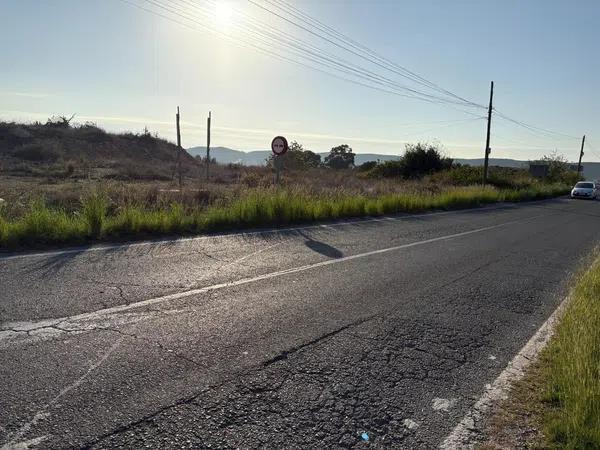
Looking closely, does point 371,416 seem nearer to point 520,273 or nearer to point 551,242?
point 520,273

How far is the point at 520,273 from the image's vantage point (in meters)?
7.81

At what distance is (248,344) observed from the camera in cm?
396

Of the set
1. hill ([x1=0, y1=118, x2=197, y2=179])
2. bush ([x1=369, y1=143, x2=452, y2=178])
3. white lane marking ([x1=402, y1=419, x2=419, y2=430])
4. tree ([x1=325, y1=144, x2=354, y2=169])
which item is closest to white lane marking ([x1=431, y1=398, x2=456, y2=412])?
white lane marking ([x1=402, y1=419, x2=419, y2=430])

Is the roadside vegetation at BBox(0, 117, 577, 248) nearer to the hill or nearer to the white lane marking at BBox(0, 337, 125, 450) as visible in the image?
the hill

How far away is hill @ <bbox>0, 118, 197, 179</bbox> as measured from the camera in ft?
89.4

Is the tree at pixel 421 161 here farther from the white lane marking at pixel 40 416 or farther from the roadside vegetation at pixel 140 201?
the white lane marking at pixel 40 416

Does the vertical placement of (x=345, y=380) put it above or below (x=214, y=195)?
below

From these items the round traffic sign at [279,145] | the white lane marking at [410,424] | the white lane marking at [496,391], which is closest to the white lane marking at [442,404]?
the white lane marking at [496,391]

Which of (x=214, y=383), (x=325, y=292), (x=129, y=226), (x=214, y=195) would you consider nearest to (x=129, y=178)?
(x=214, y=195)

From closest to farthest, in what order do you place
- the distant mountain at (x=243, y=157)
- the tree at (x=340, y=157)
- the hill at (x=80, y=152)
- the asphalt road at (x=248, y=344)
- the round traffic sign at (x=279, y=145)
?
the asphalt road at (x=248, y=344), the round traffic sign at (x=279, y=145), the hill at (x=80, y=152), the distant mountain at (x=243, y=157), the tree at (x=340, y=157)

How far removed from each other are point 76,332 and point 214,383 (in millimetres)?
1564

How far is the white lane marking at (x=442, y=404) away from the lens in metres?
3.18

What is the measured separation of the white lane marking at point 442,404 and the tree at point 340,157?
250ft

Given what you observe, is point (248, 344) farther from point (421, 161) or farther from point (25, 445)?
point (421, 161)
